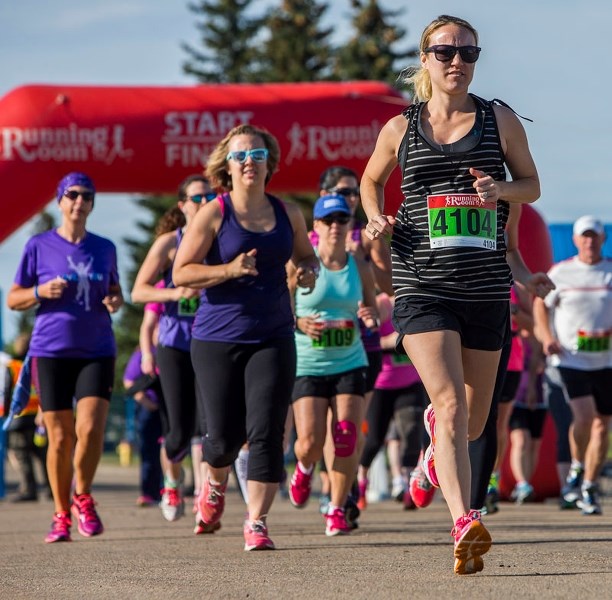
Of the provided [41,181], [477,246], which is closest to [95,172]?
[41,181]

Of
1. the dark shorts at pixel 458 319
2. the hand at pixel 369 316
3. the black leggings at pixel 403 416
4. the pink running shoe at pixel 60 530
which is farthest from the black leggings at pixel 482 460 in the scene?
the black leggings at pixel 403 416

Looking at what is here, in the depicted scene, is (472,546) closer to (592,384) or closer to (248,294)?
(248,294)

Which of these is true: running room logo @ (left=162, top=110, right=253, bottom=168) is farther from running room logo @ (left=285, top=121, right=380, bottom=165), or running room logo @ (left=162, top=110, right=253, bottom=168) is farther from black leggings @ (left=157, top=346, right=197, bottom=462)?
black leggings @ (left=157, top=346, right=197, bottom=462)

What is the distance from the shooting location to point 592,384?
38.2ft

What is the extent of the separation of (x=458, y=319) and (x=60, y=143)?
8.58 meters

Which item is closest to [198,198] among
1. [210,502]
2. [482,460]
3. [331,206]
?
[331,206]

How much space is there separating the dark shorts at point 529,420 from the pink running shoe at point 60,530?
5.47 meters

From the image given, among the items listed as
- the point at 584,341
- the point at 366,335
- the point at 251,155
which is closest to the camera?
the point at 251,155

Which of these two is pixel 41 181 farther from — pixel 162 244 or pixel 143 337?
pixel 162 244

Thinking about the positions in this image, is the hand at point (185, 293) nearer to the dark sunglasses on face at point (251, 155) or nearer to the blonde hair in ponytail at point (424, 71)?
the dark sunglasses on face at point (251, 155)

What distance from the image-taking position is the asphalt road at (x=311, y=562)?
5418 millimetres

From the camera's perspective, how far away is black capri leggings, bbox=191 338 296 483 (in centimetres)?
739

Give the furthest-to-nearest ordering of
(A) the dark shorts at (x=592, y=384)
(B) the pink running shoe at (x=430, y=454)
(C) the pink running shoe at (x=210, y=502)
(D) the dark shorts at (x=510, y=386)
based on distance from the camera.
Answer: (A) the dark shorts at (x=592, y=384)
(D) the dark shorts at (x=510, y=386)
(C) the pink running shoe at (x=210, y=502)
(B) the pink running shoe at (x=430, y=454)

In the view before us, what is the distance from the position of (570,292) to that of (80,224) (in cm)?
455
